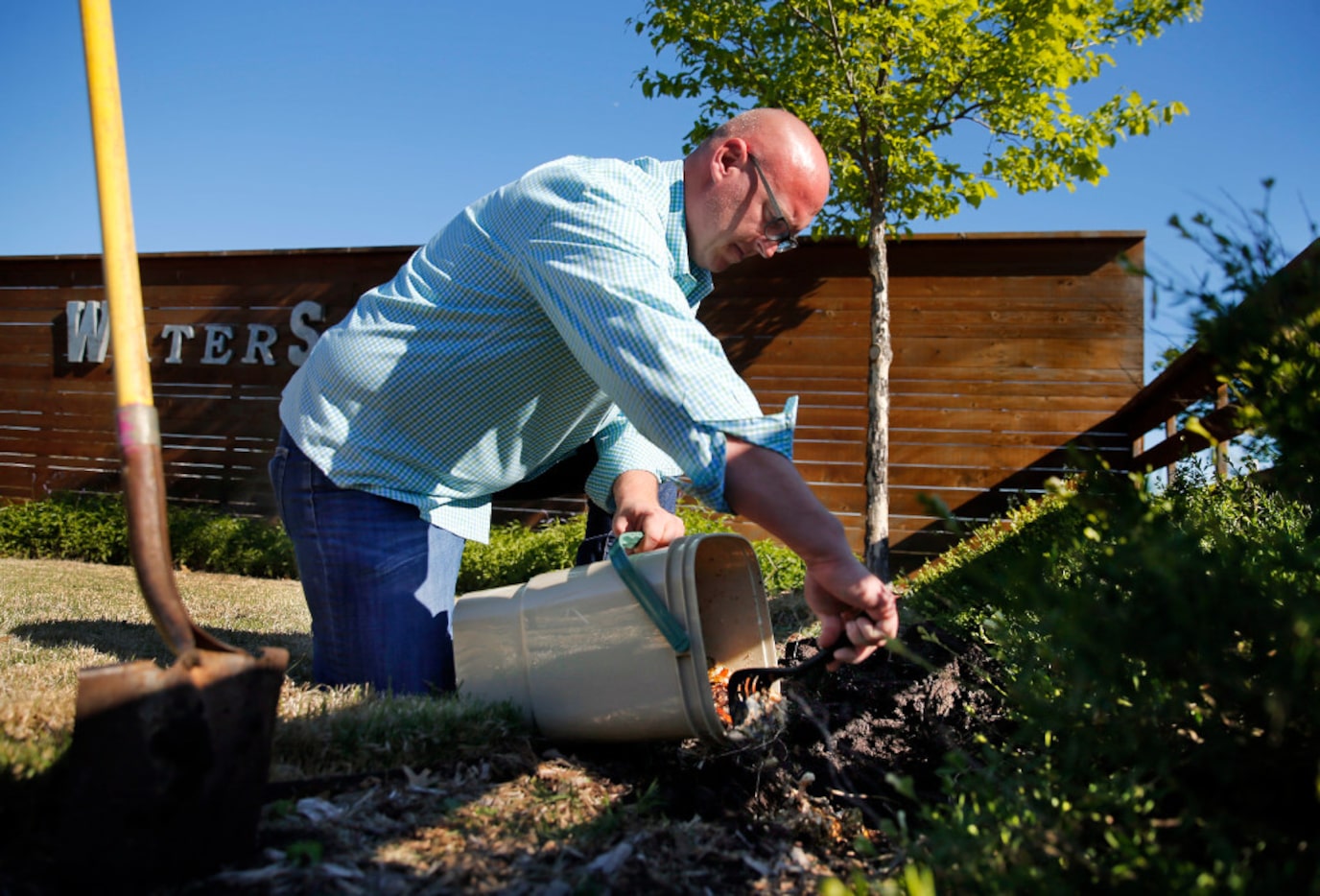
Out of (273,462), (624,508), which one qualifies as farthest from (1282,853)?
(273,462)

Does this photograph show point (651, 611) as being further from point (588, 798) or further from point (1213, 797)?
point (1213, 797)

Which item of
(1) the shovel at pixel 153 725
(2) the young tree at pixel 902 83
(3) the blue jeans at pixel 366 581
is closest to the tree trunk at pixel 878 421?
(2) the young tree at pixel 902 83

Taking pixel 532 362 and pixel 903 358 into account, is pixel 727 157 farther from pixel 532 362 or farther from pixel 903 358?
pixel 903 358

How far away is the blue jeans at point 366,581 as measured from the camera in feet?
8.21

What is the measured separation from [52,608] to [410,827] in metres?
4.13

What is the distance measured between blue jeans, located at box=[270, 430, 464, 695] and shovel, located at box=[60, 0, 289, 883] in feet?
3.59

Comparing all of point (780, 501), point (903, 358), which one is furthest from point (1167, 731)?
point (903, 358)

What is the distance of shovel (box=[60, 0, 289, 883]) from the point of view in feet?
3.79

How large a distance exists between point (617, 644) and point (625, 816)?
1.30 ft

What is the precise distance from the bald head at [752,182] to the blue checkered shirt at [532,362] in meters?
0.07

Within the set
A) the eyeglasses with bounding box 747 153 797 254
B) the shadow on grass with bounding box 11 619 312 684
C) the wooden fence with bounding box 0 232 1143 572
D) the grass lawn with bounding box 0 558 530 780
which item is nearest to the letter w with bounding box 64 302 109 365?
the wooden fence with bounding box 0 232 1143 572

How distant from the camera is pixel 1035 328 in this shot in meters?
8.02

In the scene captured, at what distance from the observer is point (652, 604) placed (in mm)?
1812

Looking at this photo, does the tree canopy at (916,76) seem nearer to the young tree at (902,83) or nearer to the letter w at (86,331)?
the young tree at (902,83)
